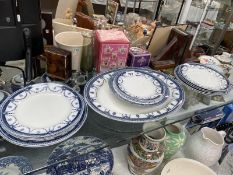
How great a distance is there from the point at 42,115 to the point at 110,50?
0.93ft

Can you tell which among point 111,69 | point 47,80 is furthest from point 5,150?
point 111,69

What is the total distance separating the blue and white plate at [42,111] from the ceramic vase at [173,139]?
13.0 inches

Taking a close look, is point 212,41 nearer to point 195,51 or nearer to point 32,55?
point 195,51

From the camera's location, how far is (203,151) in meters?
0.76

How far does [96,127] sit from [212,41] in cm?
133

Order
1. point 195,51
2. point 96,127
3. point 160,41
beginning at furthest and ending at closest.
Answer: point 195,51
point 160,41
point 96,127

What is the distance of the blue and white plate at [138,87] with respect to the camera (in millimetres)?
588

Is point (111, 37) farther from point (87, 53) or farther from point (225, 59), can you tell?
point (225, 59)

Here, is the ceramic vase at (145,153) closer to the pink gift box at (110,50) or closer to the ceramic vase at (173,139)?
the ceramic vase at (173,139)

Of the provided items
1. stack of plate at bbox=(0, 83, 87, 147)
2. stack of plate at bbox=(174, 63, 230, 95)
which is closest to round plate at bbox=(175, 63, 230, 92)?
stack of plate at bbox=(174, 63, 230, 95)

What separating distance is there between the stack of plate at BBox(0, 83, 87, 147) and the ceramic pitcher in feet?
1.42

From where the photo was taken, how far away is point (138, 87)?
644 millimetres

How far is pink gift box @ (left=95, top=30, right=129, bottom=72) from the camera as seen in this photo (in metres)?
0.68

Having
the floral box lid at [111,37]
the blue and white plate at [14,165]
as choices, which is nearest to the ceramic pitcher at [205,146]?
the floral box lid at [111,37]
